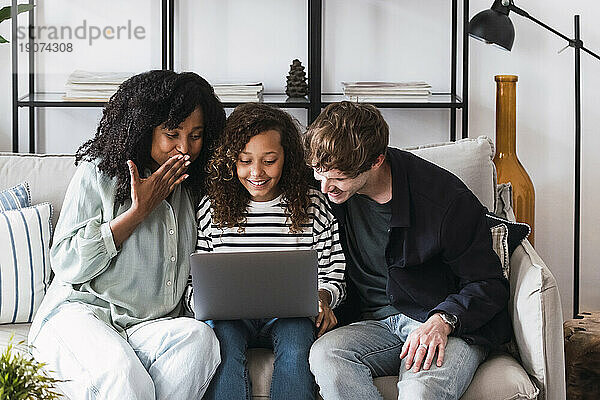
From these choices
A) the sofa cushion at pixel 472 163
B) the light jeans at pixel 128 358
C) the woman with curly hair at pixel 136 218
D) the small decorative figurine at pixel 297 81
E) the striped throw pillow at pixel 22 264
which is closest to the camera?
the light jeans at pixel 128 358

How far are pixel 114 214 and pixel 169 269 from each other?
0.66ft

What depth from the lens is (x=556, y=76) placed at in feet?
10.6

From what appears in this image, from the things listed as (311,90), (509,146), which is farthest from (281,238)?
(509,146)

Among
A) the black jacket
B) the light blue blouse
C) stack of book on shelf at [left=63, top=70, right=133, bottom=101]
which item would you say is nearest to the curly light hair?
the black jacket

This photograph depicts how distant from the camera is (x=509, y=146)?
9.69ft

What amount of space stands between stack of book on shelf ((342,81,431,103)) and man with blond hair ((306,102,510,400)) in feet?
2.55

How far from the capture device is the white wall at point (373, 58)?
3.22 metres

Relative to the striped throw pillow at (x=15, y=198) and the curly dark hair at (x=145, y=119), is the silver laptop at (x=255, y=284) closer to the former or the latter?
the curly dark hair at (x=145, y=119)

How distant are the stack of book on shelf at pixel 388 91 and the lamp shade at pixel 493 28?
0.27 metres

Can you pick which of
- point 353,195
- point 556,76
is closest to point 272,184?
point 353,195

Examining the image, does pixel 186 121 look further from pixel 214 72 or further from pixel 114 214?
pixel 214 72

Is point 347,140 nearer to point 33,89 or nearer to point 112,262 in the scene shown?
point 112,262

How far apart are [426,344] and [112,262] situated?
83cm

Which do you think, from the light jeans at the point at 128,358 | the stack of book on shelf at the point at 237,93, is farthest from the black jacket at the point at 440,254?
the stack of book on shelf at the point at 237,93
